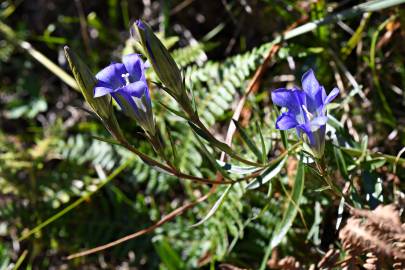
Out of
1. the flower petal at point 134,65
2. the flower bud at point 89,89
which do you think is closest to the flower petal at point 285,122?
the flower petal at point 134,65

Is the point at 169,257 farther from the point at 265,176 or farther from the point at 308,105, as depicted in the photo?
the point at 308,105

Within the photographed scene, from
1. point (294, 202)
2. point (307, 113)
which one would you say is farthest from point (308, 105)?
point (294, 202)

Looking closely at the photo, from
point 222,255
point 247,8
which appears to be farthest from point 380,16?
point 222,255

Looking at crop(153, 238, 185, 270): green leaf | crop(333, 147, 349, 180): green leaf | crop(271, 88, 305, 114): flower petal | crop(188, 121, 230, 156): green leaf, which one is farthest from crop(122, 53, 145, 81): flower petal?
crop(153, 238, 185, 270): green leaf

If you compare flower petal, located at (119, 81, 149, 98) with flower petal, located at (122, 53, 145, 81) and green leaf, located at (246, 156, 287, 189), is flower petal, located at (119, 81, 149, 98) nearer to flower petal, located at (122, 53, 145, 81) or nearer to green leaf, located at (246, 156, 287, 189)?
flower petal, located at (122, 53, 145, 81)

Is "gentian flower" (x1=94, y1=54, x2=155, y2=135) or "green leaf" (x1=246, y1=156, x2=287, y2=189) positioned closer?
"gentian flower" (x1=94, y1=54, x2=155, y2=135)

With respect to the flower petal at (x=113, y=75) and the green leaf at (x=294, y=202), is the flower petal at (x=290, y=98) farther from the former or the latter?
the flower petal at (x=113, y=75)

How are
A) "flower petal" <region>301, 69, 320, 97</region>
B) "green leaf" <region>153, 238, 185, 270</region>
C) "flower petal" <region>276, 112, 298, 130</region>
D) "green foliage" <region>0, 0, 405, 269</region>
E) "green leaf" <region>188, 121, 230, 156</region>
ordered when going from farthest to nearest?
1. "green leaf" <region>153, 238, 185, 270</region>
2. "green foliage" <region>0, 0, 405, 269</region>
3. "green leaf" <region>188, 121, 230, 156</region>
4. "flower petal" <region>301, 69, 320, 97</region>
5. "flower petal" <region>276, 112, 298, 130</region>
